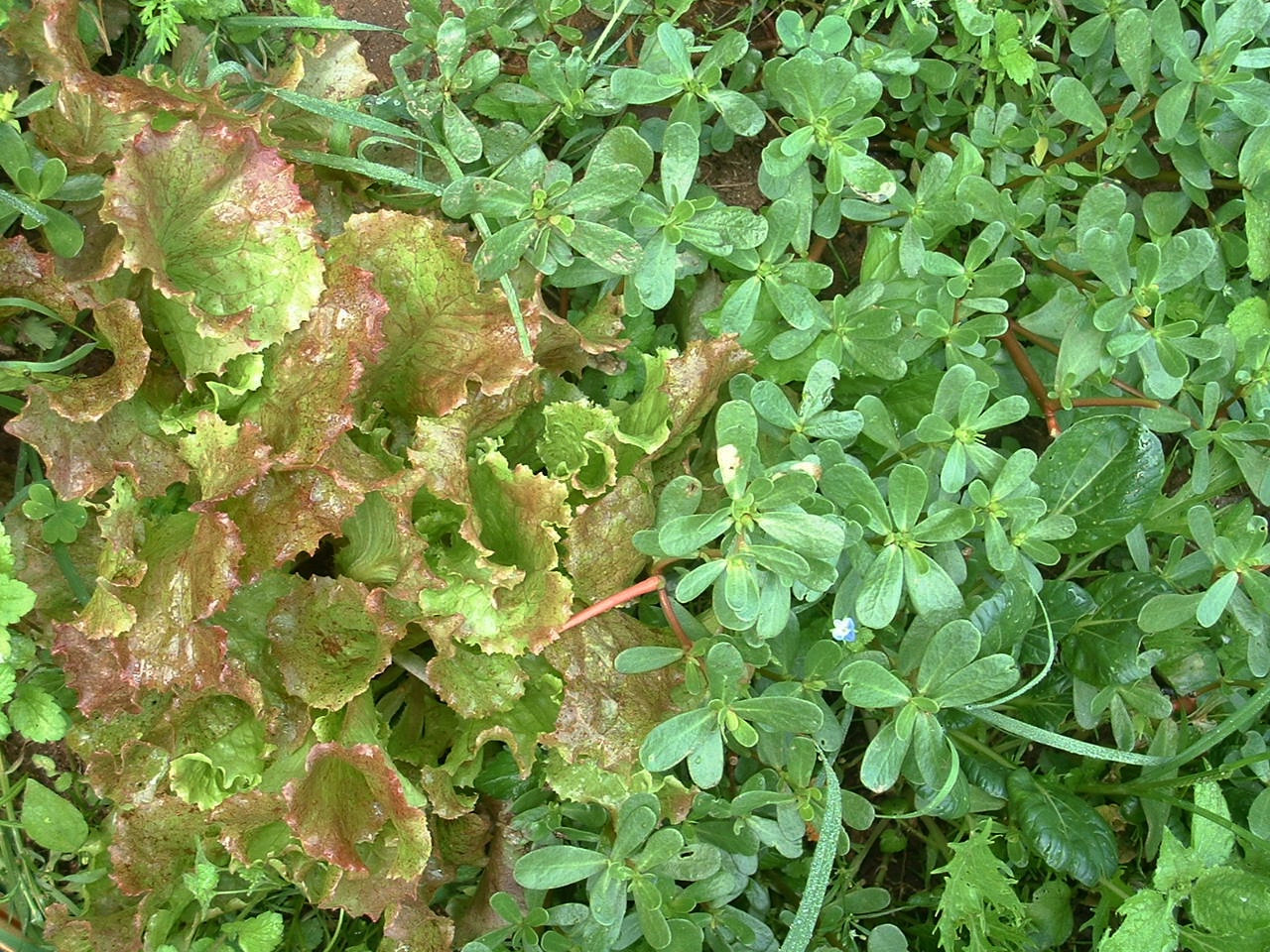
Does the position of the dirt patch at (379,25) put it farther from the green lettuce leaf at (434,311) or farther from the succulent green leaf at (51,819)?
the succulent green leaf at (51,819)

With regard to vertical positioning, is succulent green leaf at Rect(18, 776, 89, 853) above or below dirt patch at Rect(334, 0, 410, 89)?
below

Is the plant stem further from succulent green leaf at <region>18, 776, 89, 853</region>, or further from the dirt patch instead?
the dirt patch

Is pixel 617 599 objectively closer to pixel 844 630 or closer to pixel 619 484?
pixel 619 484

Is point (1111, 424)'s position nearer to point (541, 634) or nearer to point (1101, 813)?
point (1101, 813)

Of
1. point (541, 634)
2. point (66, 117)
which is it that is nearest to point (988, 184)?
point (541, 634)

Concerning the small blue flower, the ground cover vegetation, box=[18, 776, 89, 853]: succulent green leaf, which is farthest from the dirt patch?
box=[18, 776, 89, 853]: succulent green leaf

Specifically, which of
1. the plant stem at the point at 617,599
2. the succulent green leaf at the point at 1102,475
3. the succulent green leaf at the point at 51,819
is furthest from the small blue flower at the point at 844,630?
the succulent green leaf at the point at 51,819

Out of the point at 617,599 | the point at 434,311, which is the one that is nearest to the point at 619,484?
the point at 617,599
